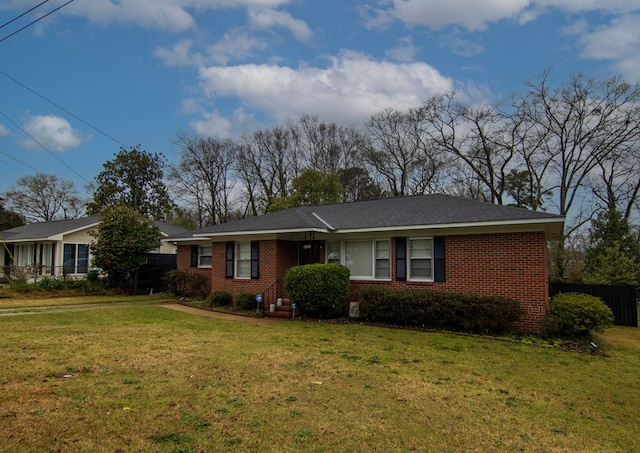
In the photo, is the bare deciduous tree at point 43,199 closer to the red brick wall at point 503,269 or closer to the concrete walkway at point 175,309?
the concrete walkway at point 175,309

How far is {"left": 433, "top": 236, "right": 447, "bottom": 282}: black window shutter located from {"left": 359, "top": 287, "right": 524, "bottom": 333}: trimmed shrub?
0.86 m

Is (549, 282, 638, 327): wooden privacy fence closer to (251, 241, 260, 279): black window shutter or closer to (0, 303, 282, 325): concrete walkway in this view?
(0, 303, 282, 325): concrete walkway

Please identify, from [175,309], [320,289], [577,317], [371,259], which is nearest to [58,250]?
[175,309]

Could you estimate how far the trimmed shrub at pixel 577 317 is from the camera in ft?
32.5

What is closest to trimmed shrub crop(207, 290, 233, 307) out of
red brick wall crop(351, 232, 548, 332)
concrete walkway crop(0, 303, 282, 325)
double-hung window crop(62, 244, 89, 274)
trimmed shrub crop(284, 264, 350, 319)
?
concrete walkway crop(0, 303, 282, 325)

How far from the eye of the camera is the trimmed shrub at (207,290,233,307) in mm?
15844

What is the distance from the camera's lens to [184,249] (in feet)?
68.2

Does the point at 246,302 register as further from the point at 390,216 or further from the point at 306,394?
the point at 306,394

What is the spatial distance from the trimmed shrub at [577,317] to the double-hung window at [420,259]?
3.34 meters

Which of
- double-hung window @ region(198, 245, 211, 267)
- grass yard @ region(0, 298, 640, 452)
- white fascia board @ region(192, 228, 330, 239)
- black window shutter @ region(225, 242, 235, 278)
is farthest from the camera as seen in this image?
double-hung window @ region(198, 245, 211, 267)

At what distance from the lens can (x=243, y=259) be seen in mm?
16016

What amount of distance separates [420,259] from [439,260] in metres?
0.65

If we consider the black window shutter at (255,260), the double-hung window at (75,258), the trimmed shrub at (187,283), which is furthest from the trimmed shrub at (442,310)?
the double-hung window at (75,258)

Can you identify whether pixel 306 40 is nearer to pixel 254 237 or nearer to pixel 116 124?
pixel 254 237
